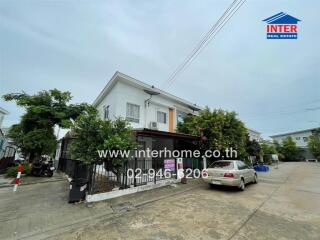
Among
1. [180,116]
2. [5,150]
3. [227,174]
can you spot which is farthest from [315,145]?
[5,150]

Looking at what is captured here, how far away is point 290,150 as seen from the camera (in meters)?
42.2

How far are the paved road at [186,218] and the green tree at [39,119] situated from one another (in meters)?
6.58

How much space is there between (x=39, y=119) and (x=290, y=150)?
53855 millimetres

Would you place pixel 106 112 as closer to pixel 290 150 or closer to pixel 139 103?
pixel 139 103

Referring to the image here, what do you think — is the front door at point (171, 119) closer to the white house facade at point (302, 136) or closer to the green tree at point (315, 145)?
the green tree at point (315, 145)

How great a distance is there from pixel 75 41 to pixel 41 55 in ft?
8.67

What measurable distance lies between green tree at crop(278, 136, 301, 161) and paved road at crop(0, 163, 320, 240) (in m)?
44.1

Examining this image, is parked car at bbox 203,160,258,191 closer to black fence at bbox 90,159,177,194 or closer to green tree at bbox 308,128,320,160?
black fence at bbox 90,159,177,194

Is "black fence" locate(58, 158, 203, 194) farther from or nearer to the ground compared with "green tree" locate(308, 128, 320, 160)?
nearer to the ground

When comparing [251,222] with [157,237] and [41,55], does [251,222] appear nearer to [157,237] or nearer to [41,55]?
[157,237]

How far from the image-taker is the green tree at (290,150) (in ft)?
138

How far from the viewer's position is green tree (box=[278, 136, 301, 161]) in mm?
42031

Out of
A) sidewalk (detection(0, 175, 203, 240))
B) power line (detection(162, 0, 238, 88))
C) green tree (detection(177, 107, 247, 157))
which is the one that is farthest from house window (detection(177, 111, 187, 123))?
sidewalk (detection(0, 175, 203, 240))

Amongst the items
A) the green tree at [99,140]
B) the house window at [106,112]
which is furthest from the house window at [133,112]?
the green tree at [99,140]
